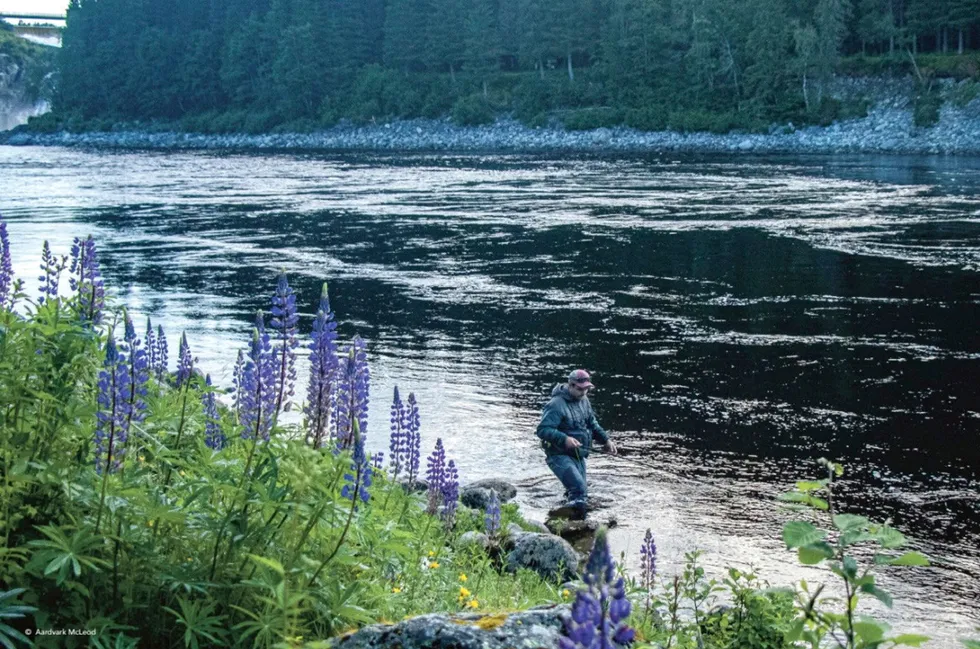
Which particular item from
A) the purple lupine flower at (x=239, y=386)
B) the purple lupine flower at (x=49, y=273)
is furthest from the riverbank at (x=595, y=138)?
the purple lupine flower at (x=49, y=273)

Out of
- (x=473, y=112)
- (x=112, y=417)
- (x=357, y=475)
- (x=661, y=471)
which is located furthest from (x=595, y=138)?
(x=357, y=475)

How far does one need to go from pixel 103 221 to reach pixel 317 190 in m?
12.1

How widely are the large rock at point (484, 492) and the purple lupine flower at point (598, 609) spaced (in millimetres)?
8475

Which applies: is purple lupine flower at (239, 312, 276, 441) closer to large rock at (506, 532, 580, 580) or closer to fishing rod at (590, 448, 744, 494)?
large rock at (506, 532, 580, 580)

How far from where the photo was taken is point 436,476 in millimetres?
8562

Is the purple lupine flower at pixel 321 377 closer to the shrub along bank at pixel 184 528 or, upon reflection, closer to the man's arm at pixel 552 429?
the shrub along bank at pixel 184 528

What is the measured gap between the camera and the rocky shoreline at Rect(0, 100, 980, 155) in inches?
2514

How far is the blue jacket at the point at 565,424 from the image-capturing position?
11055 millimetres

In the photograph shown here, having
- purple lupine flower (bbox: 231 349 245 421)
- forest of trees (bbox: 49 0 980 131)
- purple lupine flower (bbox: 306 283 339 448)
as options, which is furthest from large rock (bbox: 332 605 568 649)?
forest of trees (bbox: 49 0 980 131)

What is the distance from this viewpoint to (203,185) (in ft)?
167

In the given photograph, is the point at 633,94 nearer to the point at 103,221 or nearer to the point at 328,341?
the point at 103,221

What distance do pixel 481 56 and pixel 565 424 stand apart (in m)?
96.4

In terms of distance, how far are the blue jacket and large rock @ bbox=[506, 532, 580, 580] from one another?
200cm

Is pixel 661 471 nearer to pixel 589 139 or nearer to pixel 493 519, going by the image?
pixel 493 519
